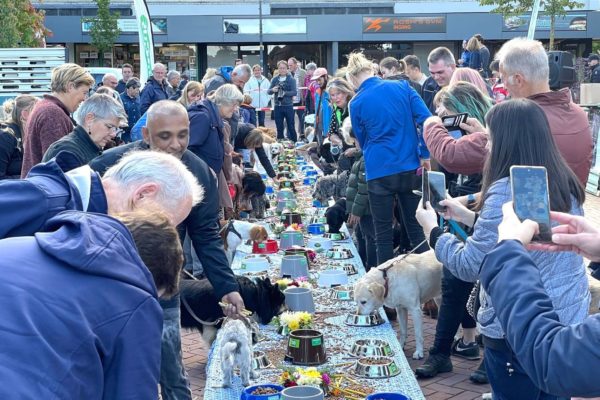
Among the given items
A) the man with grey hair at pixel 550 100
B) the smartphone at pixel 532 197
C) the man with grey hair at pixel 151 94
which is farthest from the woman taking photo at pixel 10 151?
the man with grey hair at pixel 151 94

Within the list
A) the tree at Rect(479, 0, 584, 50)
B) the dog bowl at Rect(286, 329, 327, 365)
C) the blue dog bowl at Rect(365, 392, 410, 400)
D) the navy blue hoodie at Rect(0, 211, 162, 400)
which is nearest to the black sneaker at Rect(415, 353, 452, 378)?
the dog bowl at Rect(286, 329, 327, 365)

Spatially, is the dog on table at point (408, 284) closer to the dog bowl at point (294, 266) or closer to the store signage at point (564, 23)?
the dog bowl at point (294, 266)

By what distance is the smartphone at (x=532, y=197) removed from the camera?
72.6 inches

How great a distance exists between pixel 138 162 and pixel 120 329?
3.06 ft

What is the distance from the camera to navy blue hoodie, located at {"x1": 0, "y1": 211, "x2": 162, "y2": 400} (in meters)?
1.34

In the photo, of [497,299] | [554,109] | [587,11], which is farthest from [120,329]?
[587,11]

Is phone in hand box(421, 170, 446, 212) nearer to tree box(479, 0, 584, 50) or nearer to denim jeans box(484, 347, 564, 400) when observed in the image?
denim jeans box(484, 347, 564, 400)

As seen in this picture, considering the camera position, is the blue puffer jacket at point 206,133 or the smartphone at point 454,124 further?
the blue puffer jacket at point 206,133

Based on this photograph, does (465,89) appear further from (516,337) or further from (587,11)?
(587,11)

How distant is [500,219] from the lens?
284cm

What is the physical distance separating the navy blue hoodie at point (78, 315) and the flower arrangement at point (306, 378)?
1810 millimetres

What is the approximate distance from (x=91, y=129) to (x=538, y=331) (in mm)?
3256

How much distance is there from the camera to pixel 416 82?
351 inches

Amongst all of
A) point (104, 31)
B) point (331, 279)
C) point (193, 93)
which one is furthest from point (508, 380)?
point (104, 31)
